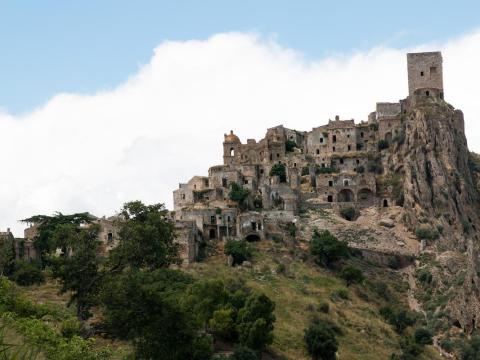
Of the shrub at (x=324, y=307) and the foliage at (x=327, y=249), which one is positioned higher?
the foliage at (x=327, y=249)

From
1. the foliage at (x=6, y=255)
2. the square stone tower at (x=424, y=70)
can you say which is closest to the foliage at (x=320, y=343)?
the foliage at (x=6, y=255)

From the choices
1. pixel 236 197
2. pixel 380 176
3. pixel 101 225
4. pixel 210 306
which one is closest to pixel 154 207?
pixel 210 306

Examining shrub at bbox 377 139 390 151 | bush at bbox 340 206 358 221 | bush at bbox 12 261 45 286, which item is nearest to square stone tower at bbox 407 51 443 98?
shrub at bbox 377 139 390 151

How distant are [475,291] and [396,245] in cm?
1271

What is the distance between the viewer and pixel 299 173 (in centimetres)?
9962

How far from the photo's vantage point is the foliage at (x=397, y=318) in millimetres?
71625

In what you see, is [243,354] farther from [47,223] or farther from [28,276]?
[47,223]

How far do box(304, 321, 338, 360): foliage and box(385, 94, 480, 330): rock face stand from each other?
2707cm

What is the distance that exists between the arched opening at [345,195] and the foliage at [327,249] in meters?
15.8

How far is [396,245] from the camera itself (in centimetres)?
8738

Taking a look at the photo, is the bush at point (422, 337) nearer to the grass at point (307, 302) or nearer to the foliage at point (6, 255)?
the grass at point (307, 302)

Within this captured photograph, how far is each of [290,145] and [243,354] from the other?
2219 inches

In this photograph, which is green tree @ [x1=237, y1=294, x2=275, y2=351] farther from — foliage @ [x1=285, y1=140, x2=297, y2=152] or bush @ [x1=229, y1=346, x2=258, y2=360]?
foliage @ [x1=285, y1=140, x2=297, y2=152]

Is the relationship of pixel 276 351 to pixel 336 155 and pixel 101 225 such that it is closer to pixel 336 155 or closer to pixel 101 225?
pixel 101 225
